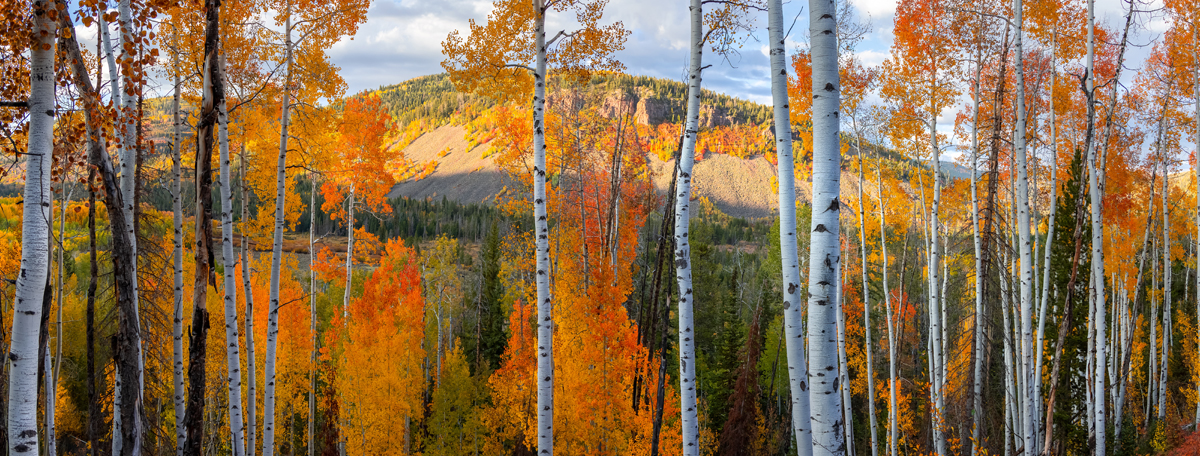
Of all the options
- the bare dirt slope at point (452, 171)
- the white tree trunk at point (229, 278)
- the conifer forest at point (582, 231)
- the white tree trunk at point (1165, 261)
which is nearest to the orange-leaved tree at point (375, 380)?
→ the conifer forest at point (582, 231)

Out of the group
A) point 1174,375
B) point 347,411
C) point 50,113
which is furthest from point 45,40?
point 1174,375

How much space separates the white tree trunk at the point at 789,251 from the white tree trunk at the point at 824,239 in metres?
0.20

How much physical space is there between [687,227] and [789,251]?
1.72 m

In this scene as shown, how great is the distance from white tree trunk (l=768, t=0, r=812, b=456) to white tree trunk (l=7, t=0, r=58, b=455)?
373 centimetres

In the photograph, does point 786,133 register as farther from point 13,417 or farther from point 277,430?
point 277,430

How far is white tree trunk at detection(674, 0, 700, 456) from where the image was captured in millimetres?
5215

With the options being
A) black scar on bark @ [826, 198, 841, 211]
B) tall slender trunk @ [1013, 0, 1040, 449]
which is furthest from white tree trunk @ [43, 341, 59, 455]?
tall slender trunk @ [1013, 0, 1040, 449]

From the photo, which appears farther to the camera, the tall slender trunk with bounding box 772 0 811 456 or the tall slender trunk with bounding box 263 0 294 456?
the tall slender trunk with bounding box 263 0 294 456

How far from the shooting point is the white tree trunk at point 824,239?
2945mm

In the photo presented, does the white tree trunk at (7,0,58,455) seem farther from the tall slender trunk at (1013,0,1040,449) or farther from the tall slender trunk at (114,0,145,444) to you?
the tall slender trunk at (1013,0,1040,449)

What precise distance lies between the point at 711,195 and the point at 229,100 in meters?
119

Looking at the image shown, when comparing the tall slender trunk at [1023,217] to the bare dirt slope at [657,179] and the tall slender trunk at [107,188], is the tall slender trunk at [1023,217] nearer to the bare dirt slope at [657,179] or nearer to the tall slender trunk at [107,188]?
the tall slender trunk at [107,188]

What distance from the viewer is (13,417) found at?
2777 millimetres

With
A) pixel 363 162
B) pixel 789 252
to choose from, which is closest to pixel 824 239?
pixel 789 252
